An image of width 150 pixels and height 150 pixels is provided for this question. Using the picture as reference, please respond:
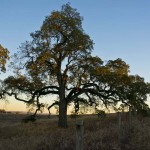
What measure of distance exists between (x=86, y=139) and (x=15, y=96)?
2800cm

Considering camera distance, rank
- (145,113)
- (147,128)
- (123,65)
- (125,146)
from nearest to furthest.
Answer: (125,146) < (147,128) < (145,113) < (123,65)

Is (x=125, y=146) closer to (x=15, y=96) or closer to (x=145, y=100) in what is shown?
(x=145, y=100)

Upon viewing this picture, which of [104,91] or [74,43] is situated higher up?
[74,43]

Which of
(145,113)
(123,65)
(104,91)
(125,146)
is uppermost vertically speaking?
(123,65)

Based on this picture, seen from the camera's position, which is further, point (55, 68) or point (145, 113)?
point (55, 68)

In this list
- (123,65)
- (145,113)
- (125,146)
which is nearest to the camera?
(125,146)

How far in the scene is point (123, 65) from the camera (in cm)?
4500

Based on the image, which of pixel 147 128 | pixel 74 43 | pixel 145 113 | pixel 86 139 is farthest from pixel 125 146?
pixel 74 43

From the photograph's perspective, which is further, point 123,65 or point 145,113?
point 123,65

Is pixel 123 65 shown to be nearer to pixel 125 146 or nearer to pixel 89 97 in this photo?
pixel 89 97

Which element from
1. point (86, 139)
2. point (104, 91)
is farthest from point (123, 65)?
point (86, 139)

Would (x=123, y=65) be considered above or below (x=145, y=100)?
above

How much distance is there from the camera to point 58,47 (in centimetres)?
4444

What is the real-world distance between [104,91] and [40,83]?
7.70 meters
